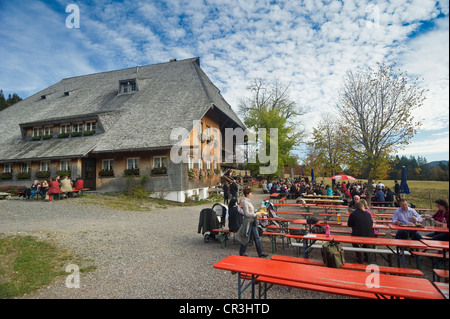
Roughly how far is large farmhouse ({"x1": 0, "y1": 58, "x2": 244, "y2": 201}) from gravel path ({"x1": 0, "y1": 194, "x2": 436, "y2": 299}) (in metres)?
Result: 5.94

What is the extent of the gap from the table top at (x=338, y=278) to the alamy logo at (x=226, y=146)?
1444 cm

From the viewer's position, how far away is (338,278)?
A: 3.60 m

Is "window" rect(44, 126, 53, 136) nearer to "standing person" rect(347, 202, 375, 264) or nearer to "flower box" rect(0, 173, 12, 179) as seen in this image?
"flower box" rect(0, 173, 12, 179)

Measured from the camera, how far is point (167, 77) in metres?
27.6

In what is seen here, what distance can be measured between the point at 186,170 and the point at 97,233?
10.8 meters

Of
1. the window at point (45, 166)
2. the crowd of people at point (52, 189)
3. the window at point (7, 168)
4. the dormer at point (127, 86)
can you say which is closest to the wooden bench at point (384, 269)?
the crowd of people at point (52, 189)

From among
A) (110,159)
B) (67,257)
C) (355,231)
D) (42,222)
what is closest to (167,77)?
(110,159)

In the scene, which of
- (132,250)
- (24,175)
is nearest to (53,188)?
(24,175)

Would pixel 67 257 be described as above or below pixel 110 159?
below

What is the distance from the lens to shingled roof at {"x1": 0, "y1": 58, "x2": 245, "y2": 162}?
1978 centimetres

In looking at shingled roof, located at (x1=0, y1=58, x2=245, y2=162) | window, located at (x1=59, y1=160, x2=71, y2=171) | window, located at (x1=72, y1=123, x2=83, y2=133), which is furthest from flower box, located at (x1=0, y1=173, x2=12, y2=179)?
window, located at (x1=72, y1=123, x2=83, y2=133)

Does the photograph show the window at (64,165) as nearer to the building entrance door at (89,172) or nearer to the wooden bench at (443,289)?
the building entrance door at (89,172)

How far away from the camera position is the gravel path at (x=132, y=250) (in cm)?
498
